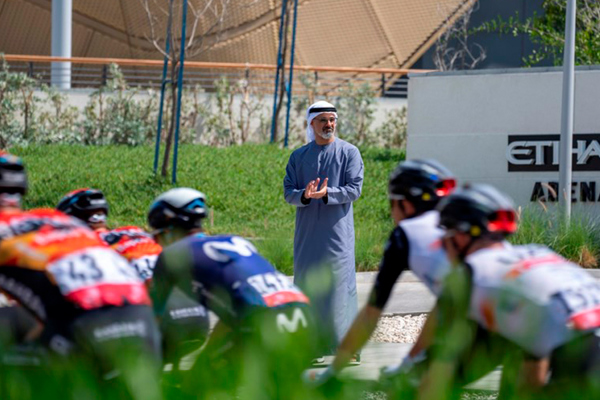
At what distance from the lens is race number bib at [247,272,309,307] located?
15.9 ft

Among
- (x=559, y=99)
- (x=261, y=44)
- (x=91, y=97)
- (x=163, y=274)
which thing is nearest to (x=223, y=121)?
(x=91, y=97)

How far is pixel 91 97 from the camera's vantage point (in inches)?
864

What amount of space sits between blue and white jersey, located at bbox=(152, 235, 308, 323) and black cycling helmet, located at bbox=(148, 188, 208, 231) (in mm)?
212

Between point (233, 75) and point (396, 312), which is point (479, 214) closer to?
point (396, 312)

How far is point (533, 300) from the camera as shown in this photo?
3.91 m

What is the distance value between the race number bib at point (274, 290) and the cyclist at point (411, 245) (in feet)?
1.25

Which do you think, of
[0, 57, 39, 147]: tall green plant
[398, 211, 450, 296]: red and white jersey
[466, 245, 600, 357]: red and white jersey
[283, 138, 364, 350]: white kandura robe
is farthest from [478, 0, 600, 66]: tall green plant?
[466, 245, 600, 357]: red and white jersey

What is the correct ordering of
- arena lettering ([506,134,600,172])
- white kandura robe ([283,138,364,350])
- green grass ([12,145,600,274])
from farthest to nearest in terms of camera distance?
arena lettering ([506,134,600,172]) < green grass ([12,145,600,274]) < white kandura robe ([283,138,364,350])

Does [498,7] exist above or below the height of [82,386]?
above

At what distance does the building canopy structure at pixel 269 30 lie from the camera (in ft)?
92.6

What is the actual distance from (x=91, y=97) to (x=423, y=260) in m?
18.1

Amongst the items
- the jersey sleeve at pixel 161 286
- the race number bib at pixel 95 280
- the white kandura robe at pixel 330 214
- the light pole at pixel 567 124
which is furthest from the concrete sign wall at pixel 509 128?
the race number bib at pixel 95 280

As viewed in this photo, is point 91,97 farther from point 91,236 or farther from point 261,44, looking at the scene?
point 91,236

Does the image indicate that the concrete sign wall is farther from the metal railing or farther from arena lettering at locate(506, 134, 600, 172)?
the metal railing
